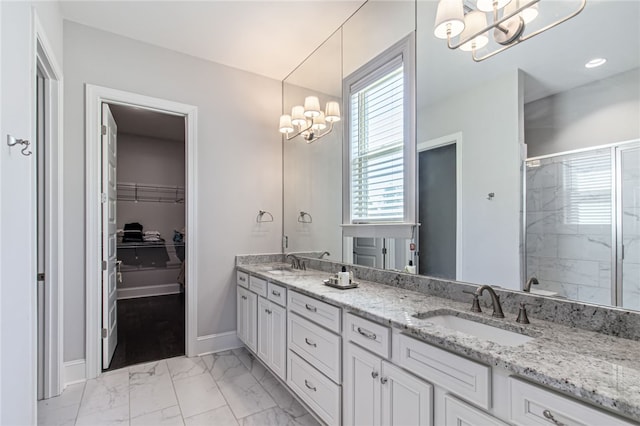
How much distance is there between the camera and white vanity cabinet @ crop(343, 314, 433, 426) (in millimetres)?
1253

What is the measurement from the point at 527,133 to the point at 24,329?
8.58ft

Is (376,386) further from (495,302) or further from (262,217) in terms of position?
(262,217)

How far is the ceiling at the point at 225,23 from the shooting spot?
2381 millimetres

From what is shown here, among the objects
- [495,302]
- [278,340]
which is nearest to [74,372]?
[278,340]

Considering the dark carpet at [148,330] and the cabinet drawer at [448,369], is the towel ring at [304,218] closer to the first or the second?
the dark carpet at [148,330]

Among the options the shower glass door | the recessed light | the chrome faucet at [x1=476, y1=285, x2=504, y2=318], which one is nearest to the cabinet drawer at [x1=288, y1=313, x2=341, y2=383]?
the chrome faucet at [x1=476, y1=285, x2=504, y2=318]

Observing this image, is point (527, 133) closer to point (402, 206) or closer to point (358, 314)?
point (402, 206)

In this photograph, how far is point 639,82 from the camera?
1.18 metres

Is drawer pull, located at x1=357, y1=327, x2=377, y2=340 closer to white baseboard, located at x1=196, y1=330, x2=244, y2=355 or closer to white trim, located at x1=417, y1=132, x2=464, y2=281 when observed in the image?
white trim, located at x1=417, y1=132, x2=464, y2=281

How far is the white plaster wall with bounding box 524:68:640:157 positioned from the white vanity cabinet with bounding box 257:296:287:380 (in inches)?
73.1

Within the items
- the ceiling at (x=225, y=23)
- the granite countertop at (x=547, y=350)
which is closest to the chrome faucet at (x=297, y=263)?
the granite countertop at (x=547, y=350)

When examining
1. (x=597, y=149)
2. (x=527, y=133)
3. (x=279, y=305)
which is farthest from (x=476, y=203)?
(x=279, y=305)

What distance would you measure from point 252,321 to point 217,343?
0.63m

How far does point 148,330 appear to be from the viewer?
146 inches
